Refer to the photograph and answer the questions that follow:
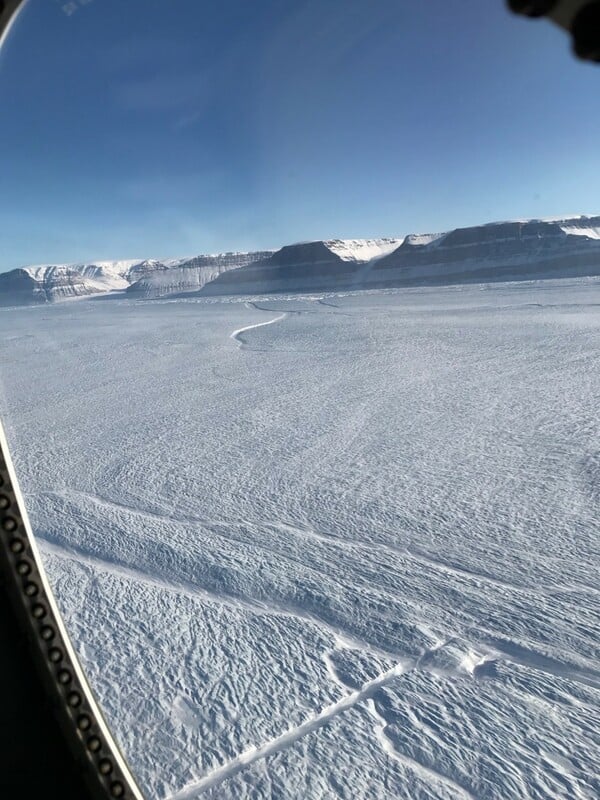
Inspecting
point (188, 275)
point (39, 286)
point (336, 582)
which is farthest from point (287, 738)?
point (39, 286)

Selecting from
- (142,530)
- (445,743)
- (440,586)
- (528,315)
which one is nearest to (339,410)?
(142,530)

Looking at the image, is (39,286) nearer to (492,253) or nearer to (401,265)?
(401,265)

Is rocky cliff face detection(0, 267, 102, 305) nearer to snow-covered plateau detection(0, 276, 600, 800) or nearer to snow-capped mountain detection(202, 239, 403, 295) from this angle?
snow-capped mountain detection(202, 239, 403, 295)

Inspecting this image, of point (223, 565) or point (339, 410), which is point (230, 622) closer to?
point (223, 565)

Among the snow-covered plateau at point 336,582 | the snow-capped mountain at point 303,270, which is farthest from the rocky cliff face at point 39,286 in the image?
the snow-covered plateau at point 336,582

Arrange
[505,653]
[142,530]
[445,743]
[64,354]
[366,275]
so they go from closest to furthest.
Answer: [445,743] < [505,653] < [142,530] < [64,354] < [366,275]

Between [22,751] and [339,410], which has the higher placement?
[22,751]

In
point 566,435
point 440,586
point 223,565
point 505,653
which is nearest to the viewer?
point 505,653
